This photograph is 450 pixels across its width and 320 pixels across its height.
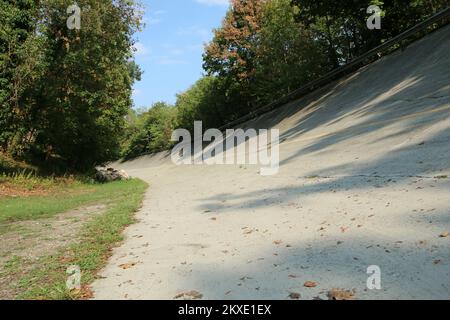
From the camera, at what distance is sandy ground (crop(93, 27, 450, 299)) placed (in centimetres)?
418

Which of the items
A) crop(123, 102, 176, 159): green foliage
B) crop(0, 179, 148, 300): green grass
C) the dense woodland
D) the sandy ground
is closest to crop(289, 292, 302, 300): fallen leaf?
the sandy ground

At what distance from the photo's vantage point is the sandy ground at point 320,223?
4.18m

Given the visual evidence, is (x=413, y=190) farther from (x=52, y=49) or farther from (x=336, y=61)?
(x=336, y=61)

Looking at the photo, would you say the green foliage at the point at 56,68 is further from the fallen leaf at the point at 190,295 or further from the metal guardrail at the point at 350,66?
the fallen leaf at the point at 190,295

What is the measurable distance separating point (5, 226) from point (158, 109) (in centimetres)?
5298

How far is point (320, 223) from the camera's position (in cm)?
599

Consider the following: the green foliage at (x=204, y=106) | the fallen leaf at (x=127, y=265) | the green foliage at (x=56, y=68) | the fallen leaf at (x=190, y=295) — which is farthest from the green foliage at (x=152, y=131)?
the fallen leaf at (x=190, y=295)

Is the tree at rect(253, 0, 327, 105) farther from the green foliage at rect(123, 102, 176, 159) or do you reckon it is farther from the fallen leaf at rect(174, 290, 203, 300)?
the fallen leaf at rect(174, 290, 203, 300)

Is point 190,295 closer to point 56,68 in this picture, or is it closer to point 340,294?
point 340,294

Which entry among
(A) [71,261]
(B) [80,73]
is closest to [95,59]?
(B) [80,73]

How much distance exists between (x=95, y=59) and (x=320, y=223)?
1781cm

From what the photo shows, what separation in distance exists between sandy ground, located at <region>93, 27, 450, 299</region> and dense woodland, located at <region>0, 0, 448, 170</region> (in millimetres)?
11070

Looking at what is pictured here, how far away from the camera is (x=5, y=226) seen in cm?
880

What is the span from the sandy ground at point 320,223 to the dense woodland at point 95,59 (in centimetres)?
1107
